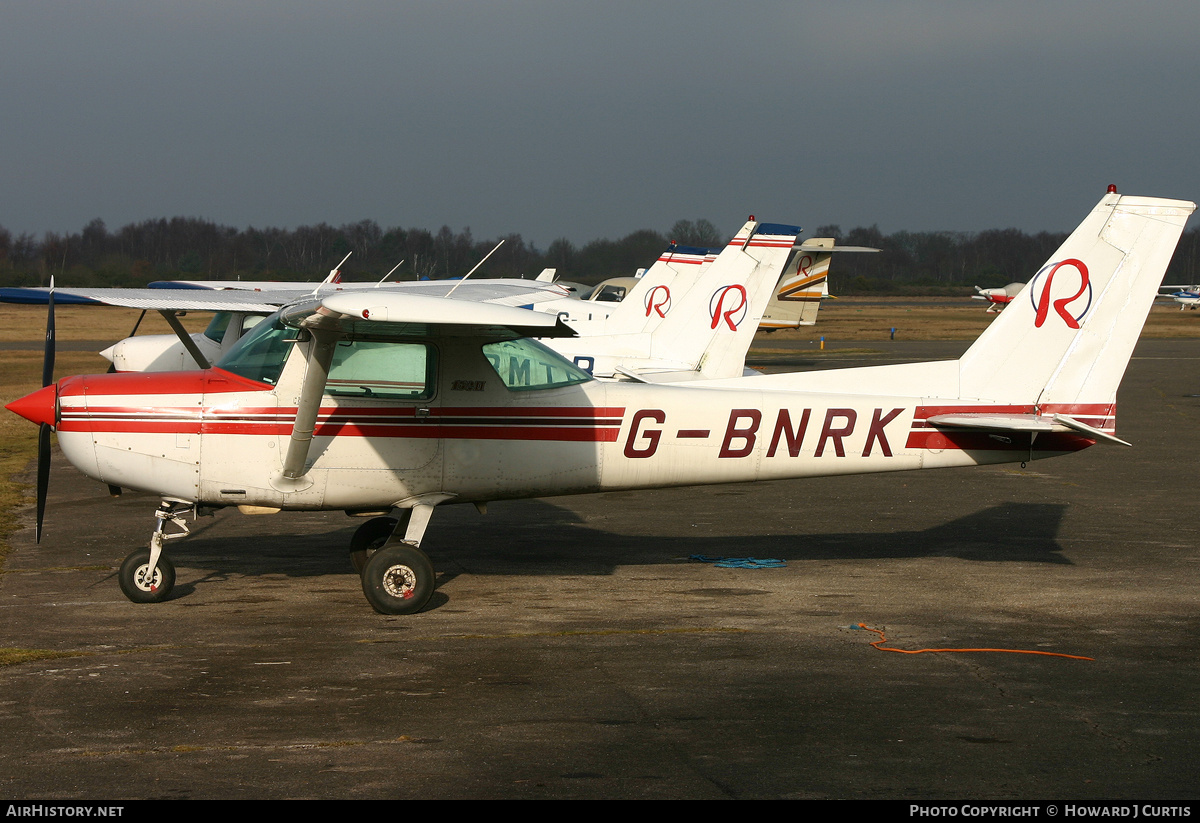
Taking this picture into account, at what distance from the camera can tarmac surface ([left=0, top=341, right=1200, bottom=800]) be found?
475 centimetres

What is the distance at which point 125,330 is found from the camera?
150 feet

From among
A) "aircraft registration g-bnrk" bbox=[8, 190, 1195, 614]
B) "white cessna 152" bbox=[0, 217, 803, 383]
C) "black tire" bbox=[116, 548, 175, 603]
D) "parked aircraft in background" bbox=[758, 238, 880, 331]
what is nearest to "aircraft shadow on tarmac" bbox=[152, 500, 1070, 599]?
"black tire" bbox=[116, 548, 175, 603]

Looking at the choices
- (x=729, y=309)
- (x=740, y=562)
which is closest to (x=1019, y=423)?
(x=740, y=562)

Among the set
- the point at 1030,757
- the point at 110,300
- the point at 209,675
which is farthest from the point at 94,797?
the point at 110,300

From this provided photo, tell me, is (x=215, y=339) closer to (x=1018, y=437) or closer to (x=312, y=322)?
(x=312, y=322)

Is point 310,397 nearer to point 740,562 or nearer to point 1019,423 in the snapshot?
point 740,562

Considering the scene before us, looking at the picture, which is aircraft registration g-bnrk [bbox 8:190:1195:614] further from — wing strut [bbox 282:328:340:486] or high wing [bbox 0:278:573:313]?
high wing [bbox 0:278:573:313]

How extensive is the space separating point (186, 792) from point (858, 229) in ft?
323

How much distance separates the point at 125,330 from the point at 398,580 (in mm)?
42644

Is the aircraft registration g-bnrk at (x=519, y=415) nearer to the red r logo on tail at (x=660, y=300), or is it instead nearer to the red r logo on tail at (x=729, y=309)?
the red r logo on tail at (x=729, y=309)

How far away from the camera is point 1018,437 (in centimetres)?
825

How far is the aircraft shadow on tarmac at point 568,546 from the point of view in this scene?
9.06 m

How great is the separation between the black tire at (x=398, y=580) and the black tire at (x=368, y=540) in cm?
115

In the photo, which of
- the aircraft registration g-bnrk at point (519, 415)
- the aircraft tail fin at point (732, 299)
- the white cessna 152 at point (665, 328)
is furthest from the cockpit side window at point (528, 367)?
the aircraft tail fin at point (732, 299)
